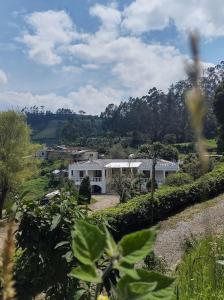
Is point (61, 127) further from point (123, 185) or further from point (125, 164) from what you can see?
point (123, 185)

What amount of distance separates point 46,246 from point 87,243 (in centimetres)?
312

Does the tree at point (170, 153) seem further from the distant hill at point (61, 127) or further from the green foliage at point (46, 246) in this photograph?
the green foliage at point (46, 246)

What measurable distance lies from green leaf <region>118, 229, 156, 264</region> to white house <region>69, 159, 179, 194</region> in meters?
50.3

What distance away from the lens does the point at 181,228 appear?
13242mm

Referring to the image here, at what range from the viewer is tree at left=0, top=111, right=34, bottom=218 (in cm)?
3578

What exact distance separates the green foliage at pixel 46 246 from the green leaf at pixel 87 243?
96.7 inches

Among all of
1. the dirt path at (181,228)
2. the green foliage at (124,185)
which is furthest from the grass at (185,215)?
the green foliage at (124,185)

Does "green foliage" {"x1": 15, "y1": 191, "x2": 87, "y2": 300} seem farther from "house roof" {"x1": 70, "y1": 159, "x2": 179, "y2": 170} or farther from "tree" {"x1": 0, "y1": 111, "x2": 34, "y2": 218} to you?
"house roof" {"x1": 70, "y1": 159, "x2": 179, "y2": 170}

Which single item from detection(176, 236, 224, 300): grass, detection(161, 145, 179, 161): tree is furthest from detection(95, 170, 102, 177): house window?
detection(176, 236, 224, 300): grass

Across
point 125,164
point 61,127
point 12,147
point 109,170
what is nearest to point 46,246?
point 12,147

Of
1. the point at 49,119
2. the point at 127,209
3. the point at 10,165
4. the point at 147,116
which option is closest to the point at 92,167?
the point at 10,165

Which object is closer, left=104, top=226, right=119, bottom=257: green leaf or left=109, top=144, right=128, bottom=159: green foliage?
left=104, top=226, right=119, bottom=257: green leaf

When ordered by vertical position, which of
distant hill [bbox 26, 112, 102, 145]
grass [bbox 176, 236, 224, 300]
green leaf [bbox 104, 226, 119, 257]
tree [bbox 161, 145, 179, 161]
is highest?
distant hill [bbox 26, 112, 102, 145]

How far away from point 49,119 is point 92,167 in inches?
3979
